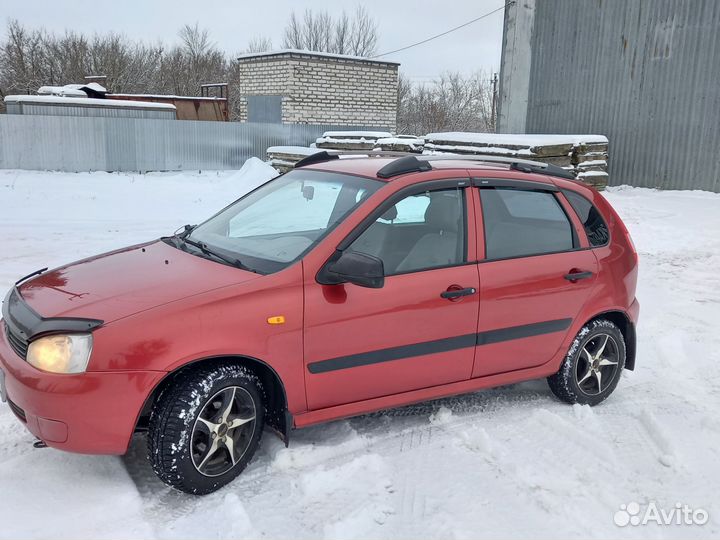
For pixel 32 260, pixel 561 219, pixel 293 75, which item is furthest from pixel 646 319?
pixel 293 75

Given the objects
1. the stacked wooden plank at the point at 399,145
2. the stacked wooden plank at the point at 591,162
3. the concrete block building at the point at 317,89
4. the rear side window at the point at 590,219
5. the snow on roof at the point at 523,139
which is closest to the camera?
the rear side window at the point at 590,219

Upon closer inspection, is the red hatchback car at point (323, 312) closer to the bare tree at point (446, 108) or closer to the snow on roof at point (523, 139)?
the snow on roof at point (523, 139)

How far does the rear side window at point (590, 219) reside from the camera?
14.9 feet

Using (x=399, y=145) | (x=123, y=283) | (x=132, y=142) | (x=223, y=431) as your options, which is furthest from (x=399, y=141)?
(x=223, y=431)

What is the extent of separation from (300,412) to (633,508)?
68.2 inches

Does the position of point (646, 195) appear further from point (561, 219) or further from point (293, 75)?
point (293, 75)

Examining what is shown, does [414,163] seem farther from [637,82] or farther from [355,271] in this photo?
[637,82]

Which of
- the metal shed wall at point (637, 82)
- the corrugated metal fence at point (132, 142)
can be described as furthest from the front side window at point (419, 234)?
the corrugated metal fence at point (132, 142)

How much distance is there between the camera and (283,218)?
4.34 m

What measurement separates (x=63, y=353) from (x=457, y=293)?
2.09 m

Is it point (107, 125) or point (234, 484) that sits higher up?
point (107, 125)

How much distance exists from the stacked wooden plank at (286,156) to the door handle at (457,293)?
1162 cm

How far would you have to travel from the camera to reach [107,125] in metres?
17.4

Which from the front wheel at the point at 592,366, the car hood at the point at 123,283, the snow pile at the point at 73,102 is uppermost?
the snow pile at the point at 73,102
